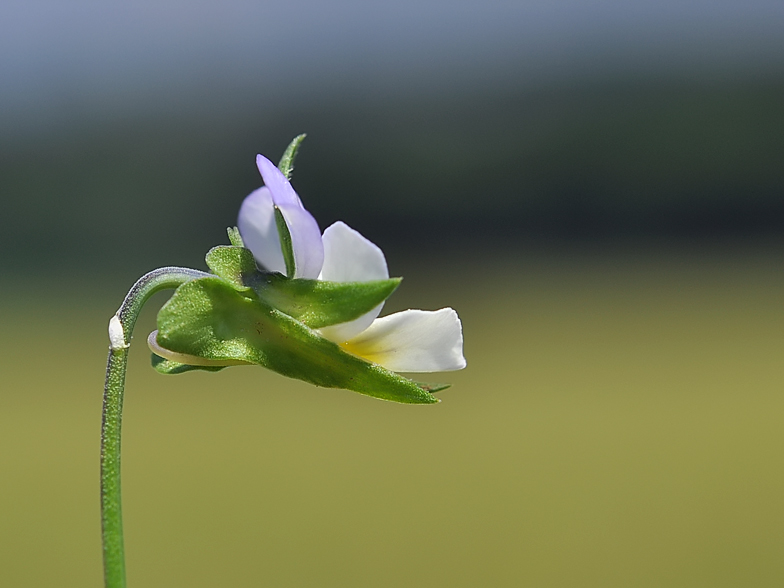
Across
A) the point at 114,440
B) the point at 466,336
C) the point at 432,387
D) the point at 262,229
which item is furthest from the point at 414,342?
the point at 466,336

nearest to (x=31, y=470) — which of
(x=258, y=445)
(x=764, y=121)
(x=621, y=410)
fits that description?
(x=258, y=445)

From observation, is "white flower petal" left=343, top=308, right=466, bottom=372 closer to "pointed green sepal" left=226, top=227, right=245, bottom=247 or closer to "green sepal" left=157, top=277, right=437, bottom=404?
"green sepal" left=157, top=277, right=437, bottom=404

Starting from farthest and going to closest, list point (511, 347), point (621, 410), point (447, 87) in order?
point (447, 87)
point (511, 347)
point (621, 410)

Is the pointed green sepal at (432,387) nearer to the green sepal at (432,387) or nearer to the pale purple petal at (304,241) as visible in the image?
the green sepal at (432,387)

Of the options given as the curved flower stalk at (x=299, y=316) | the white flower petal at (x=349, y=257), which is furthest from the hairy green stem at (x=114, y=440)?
the white flower petal at (x=349, y=257)

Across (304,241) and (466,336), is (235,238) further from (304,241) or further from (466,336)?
(466,336)

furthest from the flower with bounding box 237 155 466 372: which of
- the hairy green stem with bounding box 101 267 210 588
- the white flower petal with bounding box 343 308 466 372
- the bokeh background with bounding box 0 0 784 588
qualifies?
the bokeh background with bounding box 0 0 784 588

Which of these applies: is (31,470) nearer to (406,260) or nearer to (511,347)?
(511,347)
